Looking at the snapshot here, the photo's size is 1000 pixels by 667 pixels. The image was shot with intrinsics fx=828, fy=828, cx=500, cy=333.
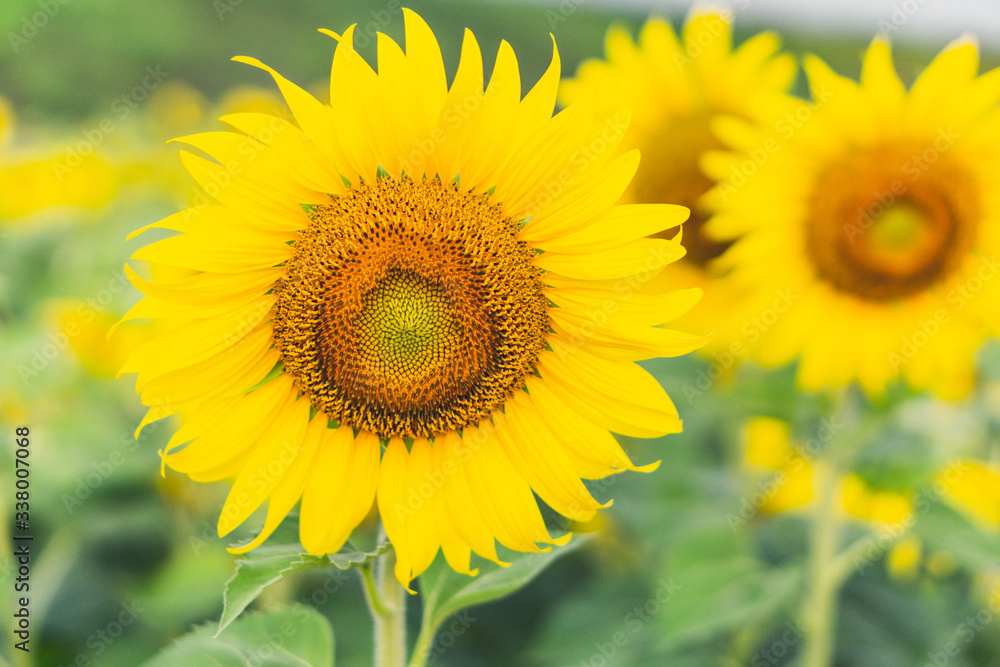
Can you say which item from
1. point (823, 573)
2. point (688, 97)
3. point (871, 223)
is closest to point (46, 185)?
point (688, 97)

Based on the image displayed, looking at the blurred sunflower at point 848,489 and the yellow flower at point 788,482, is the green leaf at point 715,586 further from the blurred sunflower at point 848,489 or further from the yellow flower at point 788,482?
the yellow flower at point 788,482

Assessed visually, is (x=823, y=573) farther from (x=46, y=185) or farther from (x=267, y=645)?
(x=46, y=185)

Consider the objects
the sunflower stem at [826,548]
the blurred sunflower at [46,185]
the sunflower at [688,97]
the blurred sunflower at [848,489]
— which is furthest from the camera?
the blurred sunflower at [46,185]

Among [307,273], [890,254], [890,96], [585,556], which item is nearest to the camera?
[307,273]

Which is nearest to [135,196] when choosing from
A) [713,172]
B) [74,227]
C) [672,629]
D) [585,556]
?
[74,227]

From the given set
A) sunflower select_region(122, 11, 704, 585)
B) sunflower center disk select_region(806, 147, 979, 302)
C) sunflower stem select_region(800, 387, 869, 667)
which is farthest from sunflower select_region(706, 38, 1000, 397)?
sunflower select_region(122, 11, 704, 585)

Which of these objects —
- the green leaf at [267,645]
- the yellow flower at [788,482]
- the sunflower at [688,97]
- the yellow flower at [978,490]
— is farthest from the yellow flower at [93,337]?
the yellow flower at [978,490]

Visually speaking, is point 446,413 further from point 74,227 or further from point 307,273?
point 74,227
